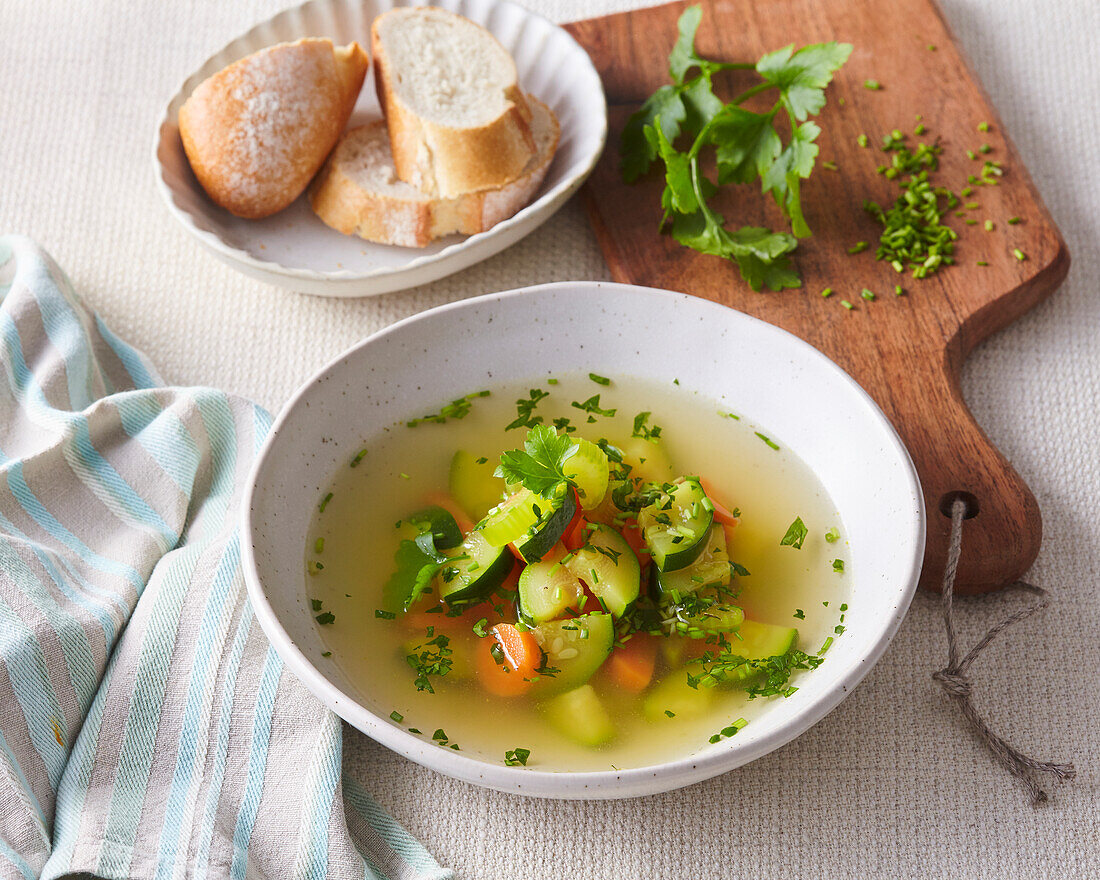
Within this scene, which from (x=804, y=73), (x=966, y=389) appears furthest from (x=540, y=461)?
(x=804, y=73)

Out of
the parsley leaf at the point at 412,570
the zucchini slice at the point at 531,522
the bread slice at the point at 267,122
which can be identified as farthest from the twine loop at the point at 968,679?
the bread slice at the point at 267,122

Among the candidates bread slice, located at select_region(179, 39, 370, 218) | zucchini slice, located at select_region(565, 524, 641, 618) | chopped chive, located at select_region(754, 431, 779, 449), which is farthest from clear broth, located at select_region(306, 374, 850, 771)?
bread slice, located at select_region(179, 39, 370, 218)

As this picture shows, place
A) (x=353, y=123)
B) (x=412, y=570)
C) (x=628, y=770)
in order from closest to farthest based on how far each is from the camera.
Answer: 1. (x=628, y=770)
2. (x=412, y=570)
3. (x=353, y=123)

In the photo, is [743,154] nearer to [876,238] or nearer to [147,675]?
[876,238]

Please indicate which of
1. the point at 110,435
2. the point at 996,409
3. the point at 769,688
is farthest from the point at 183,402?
the point at 996,409

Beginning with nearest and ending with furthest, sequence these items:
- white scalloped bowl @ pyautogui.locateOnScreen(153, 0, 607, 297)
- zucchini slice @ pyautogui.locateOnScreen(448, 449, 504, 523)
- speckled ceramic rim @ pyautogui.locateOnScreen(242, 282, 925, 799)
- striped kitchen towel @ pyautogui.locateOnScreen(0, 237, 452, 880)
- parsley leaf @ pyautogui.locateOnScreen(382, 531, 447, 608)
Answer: speckled ceramic rim @ pyautogui.locateOnScreen(242, 282, 925, 799) → striped kitchen towel @ pyautogui.locateOnScreen(0, 237, 452, 880) → parsley leaf @ pyautogui.locateOnScreen(382, 531, 447, 608) → zucchini slice @ pyautogui.locateOnScreen(448, 449, 504, 523) → white scalloped bowl @ pyautogui.locateOnScreen(153, 0, 607, 297)

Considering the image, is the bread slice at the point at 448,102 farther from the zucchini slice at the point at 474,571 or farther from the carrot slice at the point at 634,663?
the carrot slice at the point at 634,663

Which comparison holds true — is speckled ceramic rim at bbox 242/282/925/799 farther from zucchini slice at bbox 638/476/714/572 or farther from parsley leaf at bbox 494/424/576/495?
parsley leaf at bbox 494/424/576/495
